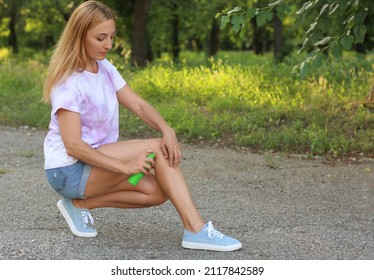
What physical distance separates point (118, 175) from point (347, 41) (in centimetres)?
282

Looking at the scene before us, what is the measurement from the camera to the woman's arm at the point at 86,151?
3.86m

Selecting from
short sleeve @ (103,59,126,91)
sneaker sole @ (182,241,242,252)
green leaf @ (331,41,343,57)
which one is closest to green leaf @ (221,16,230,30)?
green leaf @ (331,41,343,57)

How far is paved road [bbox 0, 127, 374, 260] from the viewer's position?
402cm

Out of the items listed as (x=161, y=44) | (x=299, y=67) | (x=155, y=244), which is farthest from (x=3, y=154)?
(x=161, y=44)

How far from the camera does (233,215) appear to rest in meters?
5.04

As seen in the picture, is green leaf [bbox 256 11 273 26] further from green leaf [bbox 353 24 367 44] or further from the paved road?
the paved road

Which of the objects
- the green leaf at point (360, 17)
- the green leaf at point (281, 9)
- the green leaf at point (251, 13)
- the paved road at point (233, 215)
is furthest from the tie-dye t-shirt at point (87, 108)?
the green leaf at point (360, 17)

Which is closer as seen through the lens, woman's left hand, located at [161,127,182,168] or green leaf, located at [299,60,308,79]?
woman's left hand, located at [161,127,182,168]

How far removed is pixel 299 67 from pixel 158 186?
2.55m

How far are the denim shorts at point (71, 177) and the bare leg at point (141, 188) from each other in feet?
0.13

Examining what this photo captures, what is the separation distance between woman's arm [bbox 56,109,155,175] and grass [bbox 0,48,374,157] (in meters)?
4.01

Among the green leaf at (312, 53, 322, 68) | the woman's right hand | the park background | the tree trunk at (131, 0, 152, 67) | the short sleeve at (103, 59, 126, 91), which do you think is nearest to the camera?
the woman's right hand

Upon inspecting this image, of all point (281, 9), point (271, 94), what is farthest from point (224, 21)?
point (271, 94)

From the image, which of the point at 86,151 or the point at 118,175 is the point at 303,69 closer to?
the point at 118,175
